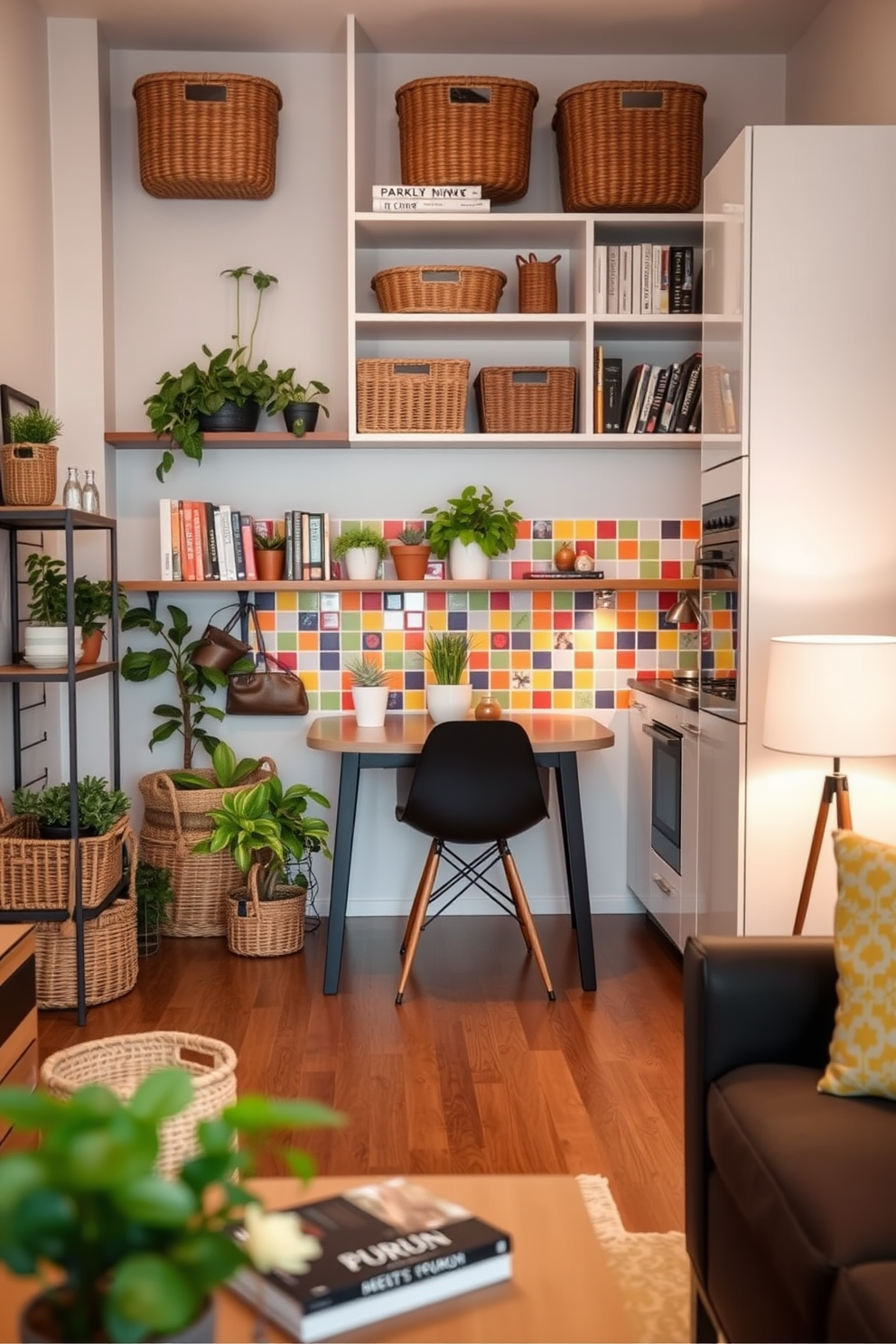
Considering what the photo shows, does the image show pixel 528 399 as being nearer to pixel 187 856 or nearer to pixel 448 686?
pixel 448 686

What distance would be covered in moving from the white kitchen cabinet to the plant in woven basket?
252 cm

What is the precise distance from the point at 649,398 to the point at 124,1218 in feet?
12.7

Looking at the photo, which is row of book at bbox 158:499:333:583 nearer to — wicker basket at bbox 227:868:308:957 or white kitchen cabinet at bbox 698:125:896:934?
wicker basket at bbox 227:868:308:957

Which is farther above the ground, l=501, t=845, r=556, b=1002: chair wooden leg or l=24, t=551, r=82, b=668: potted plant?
l=24, t=551, r=82, b=668: potted plant

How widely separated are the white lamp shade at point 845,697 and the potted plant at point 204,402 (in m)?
2.22

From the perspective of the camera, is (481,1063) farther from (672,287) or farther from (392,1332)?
(672,287)

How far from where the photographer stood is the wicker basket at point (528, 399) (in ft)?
14.4

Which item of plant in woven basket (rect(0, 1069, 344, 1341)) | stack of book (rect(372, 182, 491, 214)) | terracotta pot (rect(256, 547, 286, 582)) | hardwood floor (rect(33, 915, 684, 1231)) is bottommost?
hardwood floor (rect(33, 915, 684, 1231))

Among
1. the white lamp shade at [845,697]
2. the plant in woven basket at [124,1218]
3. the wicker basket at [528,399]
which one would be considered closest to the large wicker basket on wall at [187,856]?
the wicker basket at [528,399]

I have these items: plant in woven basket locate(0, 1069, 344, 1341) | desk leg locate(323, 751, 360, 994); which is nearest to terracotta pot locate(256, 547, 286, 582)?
desk leg locate(323, 751, 360, 994)

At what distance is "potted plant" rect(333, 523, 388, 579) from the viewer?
4492 millimetres

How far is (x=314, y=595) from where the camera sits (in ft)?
15.4

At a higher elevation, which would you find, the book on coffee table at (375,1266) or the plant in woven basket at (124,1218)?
the plant in woven basket at (124,1218)

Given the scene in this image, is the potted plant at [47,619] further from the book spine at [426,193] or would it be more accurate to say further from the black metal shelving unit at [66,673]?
the book spine at [426,193]
